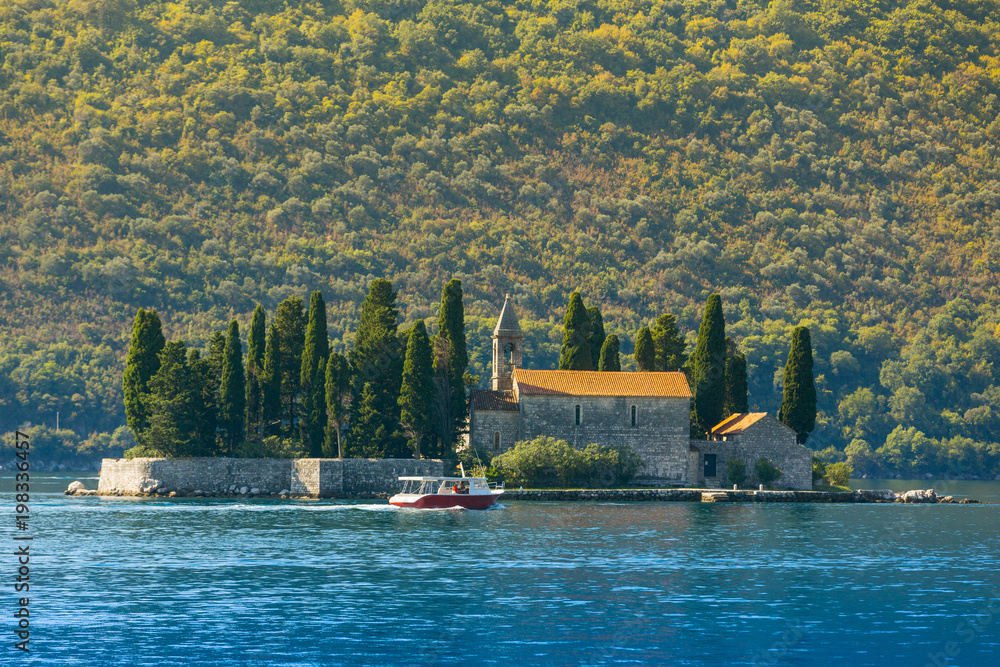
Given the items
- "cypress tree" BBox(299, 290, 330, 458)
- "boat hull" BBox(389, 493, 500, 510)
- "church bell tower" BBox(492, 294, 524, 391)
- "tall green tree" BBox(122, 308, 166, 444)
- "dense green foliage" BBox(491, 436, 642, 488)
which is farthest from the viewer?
"church bell tower" BBox(492, 294, 524, 391)

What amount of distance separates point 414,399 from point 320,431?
6.81 metres

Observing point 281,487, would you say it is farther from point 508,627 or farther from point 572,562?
point 508,627

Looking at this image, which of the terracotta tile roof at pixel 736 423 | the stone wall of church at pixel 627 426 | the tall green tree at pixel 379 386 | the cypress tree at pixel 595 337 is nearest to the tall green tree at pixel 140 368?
the tall green tree at pixel 379 386

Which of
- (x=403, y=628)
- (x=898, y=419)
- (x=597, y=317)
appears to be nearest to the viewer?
(x=403, y=628)

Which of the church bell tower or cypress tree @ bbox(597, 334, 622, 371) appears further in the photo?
cypress tree @ bbox(597, 334, 622, 371)

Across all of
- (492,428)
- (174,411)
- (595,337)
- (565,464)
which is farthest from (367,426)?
(595,337)

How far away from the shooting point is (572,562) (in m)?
49.7

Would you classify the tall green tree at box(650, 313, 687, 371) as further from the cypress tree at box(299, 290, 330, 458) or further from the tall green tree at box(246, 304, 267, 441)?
the tall green tree at box(246, 304, 267, 441)

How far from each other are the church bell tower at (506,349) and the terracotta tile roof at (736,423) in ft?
43.7

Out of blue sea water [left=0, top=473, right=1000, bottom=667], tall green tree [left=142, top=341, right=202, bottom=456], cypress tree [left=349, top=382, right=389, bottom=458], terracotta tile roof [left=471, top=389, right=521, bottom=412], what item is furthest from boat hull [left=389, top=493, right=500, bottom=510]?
tall green tree [left=142, top=341, right=202, bottom=456]

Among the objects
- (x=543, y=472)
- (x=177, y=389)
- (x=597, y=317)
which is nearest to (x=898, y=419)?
(x=597, y=317)

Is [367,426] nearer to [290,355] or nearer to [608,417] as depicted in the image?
[290,355]

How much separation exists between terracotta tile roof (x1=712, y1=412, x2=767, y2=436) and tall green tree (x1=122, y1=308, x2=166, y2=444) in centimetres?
3471

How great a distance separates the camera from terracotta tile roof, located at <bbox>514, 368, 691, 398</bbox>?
82812mm
